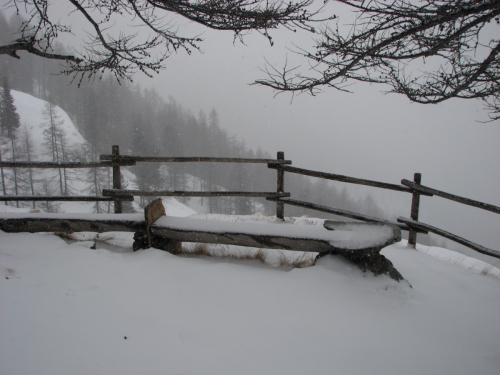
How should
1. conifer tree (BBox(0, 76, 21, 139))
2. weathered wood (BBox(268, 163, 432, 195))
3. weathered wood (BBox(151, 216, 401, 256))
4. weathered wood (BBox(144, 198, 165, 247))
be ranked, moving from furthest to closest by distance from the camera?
conifer tree (BBox(0, 76, 21, 139)) < weathered wood (BBox(268, 163, 432, 195)) < weathered wood (BBox(144, 198, 165, 247)) < weathered wood (BBox(151, 216, 401, 256))

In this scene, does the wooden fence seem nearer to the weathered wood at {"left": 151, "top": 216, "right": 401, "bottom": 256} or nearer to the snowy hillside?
the snowy hillside

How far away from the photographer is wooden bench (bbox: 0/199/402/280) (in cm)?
280

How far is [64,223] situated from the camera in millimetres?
3137

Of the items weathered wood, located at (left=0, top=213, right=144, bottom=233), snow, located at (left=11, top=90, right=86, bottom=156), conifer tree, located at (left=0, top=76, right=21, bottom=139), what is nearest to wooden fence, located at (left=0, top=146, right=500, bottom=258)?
weathered wood, located at (left=0, top=213, right=144, bottom=233)

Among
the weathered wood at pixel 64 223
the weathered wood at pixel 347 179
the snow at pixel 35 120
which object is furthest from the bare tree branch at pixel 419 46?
→ the snow at pixel 35 120

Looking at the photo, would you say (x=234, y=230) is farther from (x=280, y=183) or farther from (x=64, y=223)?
(x=280, y=183)

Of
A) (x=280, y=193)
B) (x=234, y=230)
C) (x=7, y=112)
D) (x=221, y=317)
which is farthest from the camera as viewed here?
(x=7, y=112)

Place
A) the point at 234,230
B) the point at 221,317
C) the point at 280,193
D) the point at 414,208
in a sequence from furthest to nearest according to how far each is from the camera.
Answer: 1. the point at 280,193
2. the point at 414,208
3. the point at 234,230
4. the point at 221,317

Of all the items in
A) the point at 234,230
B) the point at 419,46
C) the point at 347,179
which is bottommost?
the point at 234,230

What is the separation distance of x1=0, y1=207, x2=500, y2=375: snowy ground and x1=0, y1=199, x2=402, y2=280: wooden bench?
17 centimetres

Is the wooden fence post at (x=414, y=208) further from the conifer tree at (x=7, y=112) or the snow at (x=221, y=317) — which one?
the conifer tree at (x=7, y=112)

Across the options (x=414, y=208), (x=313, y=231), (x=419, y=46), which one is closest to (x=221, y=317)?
(x=313, y=231)

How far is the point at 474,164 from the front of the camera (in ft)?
427

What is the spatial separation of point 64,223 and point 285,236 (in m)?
2.62
